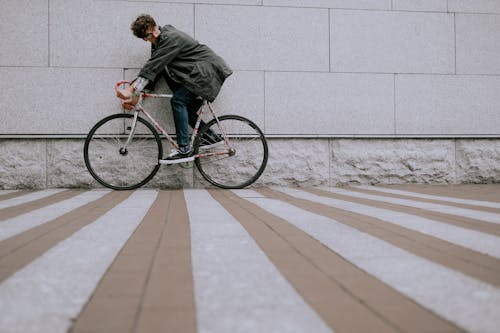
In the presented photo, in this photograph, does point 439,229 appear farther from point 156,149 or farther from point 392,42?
→ point 392,42

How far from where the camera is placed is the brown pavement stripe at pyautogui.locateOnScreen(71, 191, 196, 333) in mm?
1359

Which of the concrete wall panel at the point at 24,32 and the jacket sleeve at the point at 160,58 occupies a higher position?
the concrete wall panel at the point at 24,32

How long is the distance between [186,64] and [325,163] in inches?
104

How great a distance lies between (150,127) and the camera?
6305 millimetres

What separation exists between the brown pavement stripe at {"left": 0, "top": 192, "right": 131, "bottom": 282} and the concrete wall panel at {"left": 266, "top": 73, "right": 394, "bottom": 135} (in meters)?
3.64

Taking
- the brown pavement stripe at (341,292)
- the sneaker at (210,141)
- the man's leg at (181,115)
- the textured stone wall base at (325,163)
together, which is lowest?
the brown pavement stripe at (341,292)

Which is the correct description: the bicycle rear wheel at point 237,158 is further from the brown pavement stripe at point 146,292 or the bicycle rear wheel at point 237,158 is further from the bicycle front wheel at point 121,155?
the brown pavement stripe at point 146,292

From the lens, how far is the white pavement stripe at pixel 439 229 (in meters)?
2.43

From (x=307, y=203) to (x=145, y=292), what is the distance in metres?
3.10

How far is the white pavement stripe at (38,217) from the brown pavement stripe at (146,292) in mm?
901

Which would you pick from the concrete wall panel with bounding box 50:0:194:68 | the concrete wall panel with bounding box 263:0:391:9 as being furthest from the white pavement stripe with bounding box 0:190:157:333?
the concrete wall panel with bounding box 263:0:391:9

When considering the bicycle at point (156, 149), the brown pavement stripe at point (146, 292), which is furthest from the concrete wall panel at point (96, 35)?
the brown pavement stripe at point (146, 292)

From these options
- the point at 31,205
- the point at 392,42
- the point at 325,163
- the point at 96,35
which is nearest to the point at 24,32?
the point at 96,35

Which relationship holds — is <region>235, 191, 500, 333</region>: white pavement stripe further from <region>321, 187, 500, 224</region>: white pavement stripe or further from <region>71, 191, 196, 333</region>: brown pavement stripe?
<region>321, 187, 500, 224</region>: white pavement stripe
